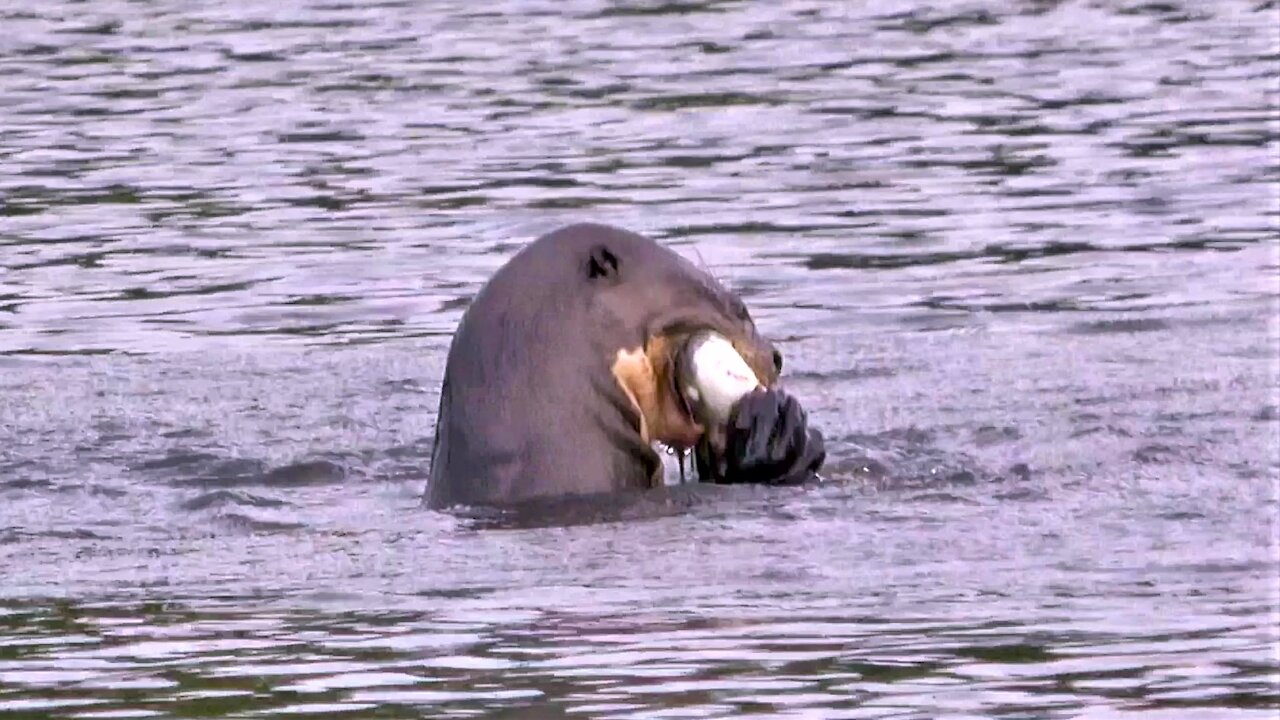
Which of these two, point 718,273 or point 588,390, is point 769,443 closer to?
point 588,390

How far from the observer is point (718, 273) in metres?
12.4

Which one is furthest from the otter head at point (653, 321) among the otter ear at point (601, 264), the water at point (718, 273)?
the water at point (718, 273)

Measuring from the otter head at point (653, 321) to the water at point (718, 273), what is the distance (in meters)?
0.28

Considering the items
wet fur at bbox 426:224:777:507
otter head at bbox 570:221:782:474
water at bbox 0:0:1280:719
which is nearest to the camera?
water at bbox 0:0:1280:719

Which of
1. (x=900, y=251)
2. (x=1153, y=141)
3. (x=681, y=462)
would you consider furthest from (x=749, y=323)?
(x=1153, y=141)

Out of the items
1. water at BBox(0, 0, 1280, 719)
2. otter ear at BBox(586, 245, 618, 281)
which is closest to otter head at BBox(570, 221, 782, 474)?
otter ear at BBox(586, 245, 618, 281)

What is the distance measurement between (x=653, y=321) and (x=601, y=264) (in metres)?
0.20

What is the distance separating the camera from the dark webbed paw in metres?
7.88

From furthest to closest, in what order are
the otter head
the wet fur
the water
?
the otter head < the wet fur < the water

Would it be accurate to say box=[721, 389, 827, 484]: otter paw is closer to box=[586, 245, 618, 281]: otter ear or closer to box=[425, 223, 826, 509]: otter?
box=[425, 223, 826, 509]: otter

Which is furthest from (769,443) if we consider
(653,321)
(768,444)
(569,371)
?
(569,371)

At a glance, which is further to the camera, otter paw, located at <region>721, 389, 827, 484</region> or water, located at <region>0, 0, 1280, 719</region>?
otter paw, located at <region>721, 389, 827, 484</region>

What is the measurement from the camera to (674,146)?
15.4 meters

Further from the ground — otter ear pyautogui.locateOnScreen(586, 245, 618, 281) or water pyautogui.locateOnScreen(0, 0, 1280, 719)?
otter ear pyautogui.locateOnScreen(586, 245, 618, 281)
